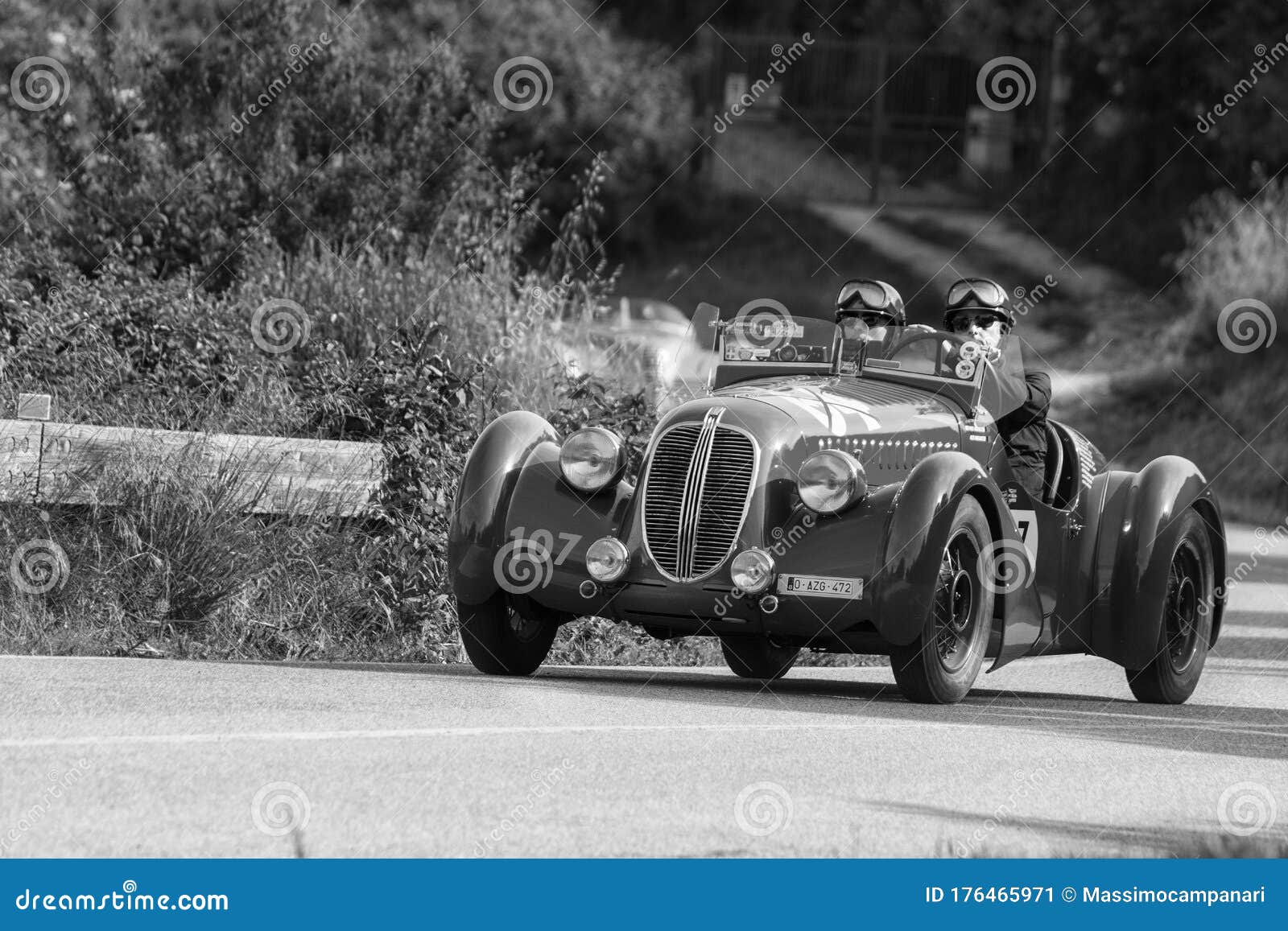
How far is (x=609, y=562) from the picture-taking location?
934cm

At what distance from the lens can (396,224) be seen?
1747cm

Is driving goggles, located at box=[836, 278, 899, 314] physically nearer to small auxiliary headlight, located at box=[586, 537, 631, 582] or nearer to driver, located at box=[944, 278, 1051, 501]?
driver, located at box=[944, 278, 1051, 501]

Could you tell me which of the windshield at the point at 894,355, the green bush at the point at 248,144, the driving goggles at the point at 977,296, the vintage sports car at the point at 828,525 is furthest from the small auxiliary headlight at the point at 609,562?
the green bush at the point at 248,144

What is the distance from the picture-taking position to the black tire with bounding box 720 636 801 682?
35.9 ft

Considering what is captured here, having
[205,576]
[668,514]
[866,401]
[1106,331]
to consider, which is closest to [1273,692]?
[866,401]

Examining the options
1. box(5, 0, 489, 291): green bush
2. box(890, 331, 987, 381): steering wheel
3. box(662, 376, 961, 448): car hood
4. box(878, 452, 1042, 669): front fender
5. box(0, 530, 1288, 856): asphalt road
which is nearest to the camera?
box(0, 530, 1288, 856): asphalt road

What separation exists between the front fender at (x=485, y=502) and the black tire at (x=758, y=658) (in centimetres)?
151

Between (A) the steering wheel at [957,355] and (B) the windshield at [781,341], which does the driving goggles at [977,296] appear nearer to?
(A) the steering wheel at [957,355]

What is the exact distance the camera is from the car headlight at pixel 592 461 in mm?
9625

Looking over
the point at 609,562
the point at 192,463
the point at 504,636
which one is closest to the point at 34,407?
the point at 192,463

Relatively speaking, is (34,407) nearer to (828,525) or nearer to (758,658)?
(758,658)

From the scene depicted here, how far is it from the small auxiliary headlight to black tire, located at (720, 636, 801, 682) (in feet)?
5.31

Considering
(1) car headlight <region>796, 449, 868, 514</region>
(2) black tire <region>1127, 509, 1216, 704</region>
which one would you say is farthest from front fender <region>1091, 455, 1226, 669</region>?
(1) car headlight <region>796, 449, 868, 514</region>

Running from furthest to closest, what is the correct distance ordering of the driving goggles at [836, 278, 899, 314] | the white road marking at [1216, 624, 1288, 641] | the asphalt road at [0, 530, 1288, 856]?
the white road marking at [1216, 624, 1288, 641] → the driving goggles at [836, 278, 899, 314] → the asphalt road at [0, 530, 1288, 856]
